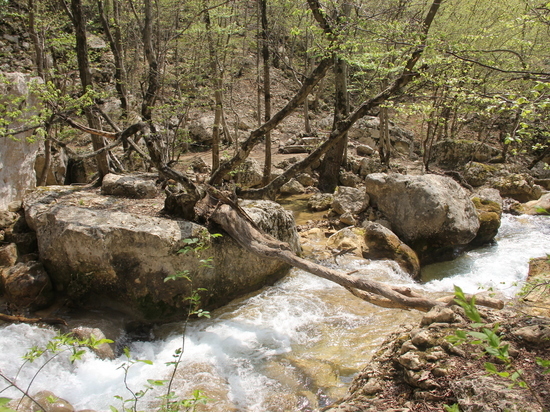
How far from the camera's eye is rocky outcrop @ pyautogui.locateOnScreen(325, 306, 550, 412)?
188 cm

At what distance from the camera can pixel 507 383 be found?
6.28 feet

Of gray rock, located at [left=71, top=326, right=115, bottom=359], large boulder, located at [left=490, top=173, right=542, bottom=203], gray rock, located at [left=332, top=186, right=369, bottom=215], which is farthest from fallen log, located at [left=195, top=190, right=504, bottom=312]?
large boulder, located at [left=490, top=173, right=542, bottom=203]

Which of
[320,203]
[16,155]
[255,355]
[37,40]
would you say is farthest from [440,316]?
[37,40]

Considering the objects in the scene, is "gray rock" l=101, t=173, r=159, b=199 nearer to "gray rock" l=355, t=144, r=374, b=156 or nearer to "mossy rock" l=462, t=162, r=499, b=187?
"mossy rock" l=462, t=162, r=499, b=187

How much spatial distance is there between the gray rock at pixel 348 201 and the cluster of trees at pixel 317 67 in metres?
1.81

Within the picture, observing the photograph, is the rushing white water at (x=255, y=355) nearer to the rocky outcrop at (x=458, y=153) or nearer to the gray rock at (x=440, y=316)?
the gray rock at (x=440, y=316)

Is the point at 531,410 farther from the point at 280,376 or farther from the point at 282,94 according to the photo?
the point at 282,94

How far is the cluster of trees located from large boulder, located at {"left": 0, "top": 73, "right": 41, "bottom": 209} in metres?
0.50

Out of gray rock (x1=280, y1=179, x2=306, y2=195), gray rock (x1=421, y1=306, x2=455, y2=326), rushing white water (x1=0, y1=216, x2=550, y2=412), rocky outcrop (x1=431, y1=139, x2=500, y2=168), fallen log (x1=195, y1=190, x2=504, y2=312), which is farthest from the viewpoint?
rocky outcrop (x1=431, y1=139, x2=500, y2=168)

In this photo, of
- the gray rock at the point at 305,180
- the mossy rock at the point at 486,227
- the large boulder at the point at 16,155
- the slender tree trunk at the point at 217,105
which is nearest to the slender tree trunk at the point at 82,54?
the large boulder at the point at 16,155

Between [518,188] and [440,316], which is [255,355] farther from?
[518,188]

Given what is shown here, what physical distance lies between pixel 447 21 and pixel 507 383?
16.6 metres

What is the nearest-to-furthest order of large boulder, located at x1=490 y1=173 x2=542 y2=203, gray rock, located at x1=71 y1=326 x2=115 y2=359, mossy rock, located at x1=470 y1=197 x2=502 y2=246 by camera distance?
gray rock, located at x1=71 y1=326 x2=115 y2=359, mossy rock, located at x1=470 y1=197 x2=502 y2=246, large boulder, located at x1=490 y1=173 x2=542 y2=203

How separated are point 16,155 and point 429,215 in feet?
25.5
